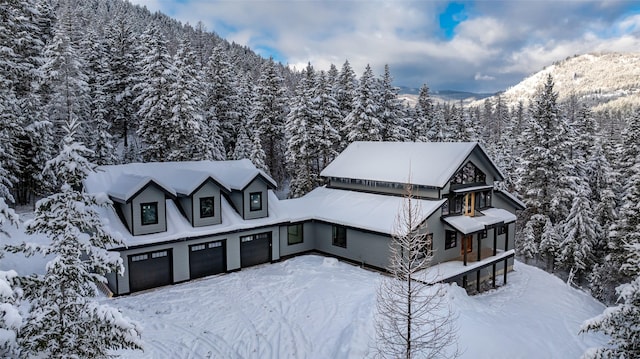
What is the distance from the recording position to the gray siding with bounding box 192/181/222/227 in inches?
837

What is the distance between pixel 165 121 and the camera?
32.5 m

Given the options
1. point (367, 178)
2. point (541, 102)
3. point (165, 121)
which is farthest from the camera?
point (541, 102)

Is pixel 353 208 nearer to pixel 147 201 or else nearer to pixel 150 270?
pixel 147 201

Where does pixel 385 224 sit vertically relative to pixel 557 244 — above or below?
above

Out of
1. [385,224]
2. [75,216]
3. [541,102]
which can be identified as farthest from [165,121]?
[541,102]

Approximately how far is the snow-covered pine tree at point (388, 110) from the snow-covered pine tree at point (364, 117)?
213cm

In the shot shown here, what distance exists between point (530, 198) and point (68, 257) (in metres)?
36.2

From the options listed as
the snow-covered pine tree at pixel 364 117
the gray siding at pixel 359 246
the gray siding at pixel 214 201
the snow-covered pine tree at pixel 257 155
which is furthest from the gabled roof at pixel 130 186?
the snow-covered pine tree at pixel 364 117

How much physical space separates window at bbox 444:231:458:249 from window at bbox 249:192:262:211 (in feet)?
35.4

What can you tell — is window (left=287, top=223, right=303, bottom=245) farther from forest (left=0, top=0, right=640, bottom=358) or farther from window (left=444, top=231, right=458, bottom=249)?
forest (left=0, top=0, right=640, bottom=358)

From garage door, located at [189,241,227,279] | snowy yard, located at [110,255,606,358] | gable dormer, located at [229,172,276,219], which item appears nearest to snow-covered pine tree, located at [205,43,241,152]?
gable dormer, located at [229,172,276,219]

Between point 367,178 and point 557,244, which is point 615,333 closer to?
point 367,178

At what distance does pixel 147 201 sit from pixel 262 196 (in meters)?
6.44

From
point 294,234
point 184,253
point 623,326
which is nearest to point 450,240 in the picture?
point 294,234
